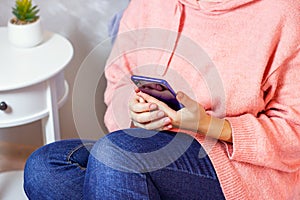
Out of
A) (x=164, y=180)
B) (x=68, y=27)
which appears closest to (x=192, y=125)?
(x=164, y=180)

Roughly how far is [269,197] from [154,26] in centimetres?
44

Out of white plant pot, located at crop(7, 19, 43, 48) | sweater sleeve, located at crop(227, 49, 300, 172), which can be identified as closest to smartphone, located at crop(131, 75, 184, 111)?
sweater sleeve, located at crop(227, 49, 300, 172)

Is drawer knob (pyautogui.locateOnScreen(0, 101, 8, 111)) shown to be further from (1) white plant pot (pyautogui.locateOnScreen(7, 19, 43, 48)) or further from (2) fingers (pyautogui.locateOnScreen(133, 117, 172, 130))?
(2) fingers (pyautogui.locateOnScreen(133, 117, 172, 130))

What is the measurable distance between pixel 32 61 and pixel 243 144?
603 millimetres

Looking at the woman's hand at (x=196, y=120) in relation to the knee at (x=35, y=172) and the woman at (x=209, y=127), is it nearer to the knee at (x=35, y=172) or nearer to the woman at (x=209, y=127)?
the woman at (x=209, y=127)

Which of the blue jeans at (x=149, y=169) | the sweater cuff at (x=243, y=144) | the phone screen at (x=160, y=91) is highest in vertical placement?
the phone screen at (x=160, y=91)

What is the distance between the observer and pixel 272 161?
3.12 feet

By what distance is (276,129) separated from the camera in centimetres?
97

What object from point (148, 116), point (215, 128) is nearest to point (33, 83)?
point (148, 116)

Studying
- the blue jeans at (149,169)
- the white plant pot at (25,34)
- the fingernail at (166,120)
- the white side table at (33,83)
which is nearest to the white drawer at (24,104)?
the white side table at (33,83)

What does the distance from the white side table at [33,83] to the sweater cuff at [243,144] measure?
49 centimetres

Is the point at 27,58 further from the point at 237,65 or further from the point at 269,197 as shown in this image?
the point at 269,197

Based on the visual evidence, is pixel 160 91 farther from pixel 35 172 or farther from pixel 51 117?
pixel 51 117

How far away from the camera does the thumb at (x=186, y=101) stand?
900 millimetres
